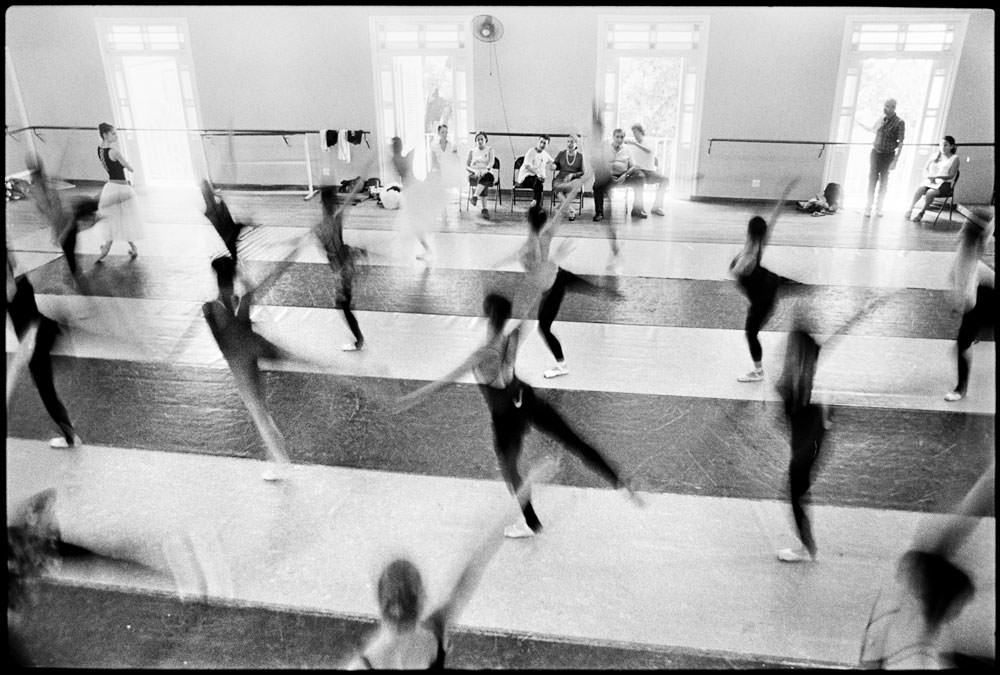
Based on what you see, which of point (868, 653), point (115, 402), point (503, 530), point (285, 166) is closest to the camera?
point (868, 653)

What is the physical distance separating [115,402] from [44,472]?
0.99 m

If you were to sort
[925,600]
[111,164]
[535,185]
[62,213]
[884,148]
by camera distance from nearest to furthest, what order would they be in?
[925,600] < [111,164] < [884,148] < [62,213] < [535,185]

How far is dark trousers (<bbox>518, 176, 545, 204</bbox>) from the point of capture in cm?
1145

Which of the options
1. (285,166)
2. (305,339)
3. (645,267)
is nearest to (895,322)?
(645,267)

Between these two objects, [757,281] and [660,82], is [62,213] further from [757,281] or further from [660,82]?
[757,281]

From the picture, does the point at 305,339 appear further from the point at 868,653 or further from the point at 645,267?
the point at 868,653

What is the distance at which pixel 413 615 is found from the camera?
3.20m

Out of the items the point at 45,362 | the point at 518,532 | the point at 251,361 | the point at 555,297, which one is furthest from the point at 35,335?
the point at 555,297

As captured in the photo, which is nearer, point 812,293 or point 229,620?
point 229,620

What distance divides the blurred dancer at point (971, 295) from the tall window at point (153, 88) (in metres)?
12.1

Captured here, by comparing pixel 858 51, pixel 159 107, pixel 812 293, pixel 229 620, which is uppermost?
pixel 858 51

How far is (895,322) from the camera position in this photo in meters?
6.99

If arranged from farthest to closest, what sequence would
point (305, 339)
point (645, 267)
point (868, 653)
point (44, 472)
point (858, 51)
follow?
point (858, 51) → point (645, 267) → point (305, 339) → point (44, 472) → point (868, 653)

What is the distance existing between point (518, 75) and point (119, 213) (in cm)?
655
